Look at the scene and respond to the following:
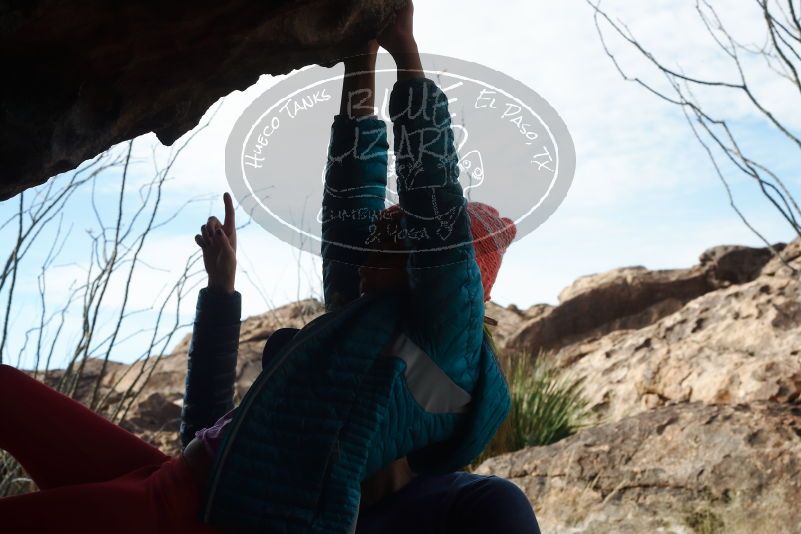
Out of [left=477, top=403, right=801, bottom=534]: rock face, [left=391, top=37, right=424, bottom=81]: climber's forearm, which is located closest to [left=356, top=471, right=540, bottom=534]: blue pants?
[left=391, top=37, right=424, bottom=81]: climber's forearm

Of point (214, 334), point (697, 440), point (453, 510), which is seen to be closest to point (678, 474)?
point (697, 440)

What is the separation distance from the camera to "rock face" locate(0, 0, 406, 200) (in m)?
1.62

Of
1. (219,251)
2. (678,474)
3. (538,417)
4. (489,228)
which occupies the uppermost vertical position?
(219,251)

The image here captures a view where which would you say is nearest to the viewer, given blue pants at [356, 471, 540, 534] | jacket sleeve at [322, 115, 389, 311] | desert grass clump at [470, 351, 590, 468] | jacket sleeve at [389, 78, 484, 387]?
jacket sleeve at [389, 78, 484, 387]

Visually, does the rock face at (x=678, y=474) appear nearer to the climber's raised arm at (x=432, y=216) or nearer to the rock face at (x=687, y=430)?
the rock face at (x=687, y=430)

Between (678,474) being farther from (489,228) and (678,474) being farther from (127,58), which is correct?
(127,58)

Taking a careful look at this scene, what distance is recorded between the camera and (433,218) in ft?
5.95

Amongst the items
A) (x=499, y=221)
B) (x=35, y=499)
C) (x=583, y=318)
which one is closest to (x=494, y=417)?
(x=499, y=221)

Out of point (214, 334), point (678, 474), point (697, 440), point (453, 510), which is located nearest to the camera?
point (453, 510)

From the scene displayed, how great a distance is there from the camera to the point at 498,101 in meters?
1.84

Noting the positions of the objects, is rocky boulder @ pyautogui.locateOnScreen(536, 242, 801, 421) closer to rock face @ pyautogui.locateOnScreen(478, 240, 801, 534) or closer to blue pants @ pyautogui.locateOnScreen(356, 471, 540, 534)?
rock face @ pyautogui.locateOnScreen(478, 240, 801, 534)

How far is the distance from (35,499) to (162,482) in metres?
0.22

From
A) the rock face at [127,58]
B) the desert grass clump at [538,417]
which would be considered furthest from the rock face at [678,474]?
the rock face at [127,58]

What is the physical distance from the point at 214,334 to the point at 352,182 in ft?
1.89
